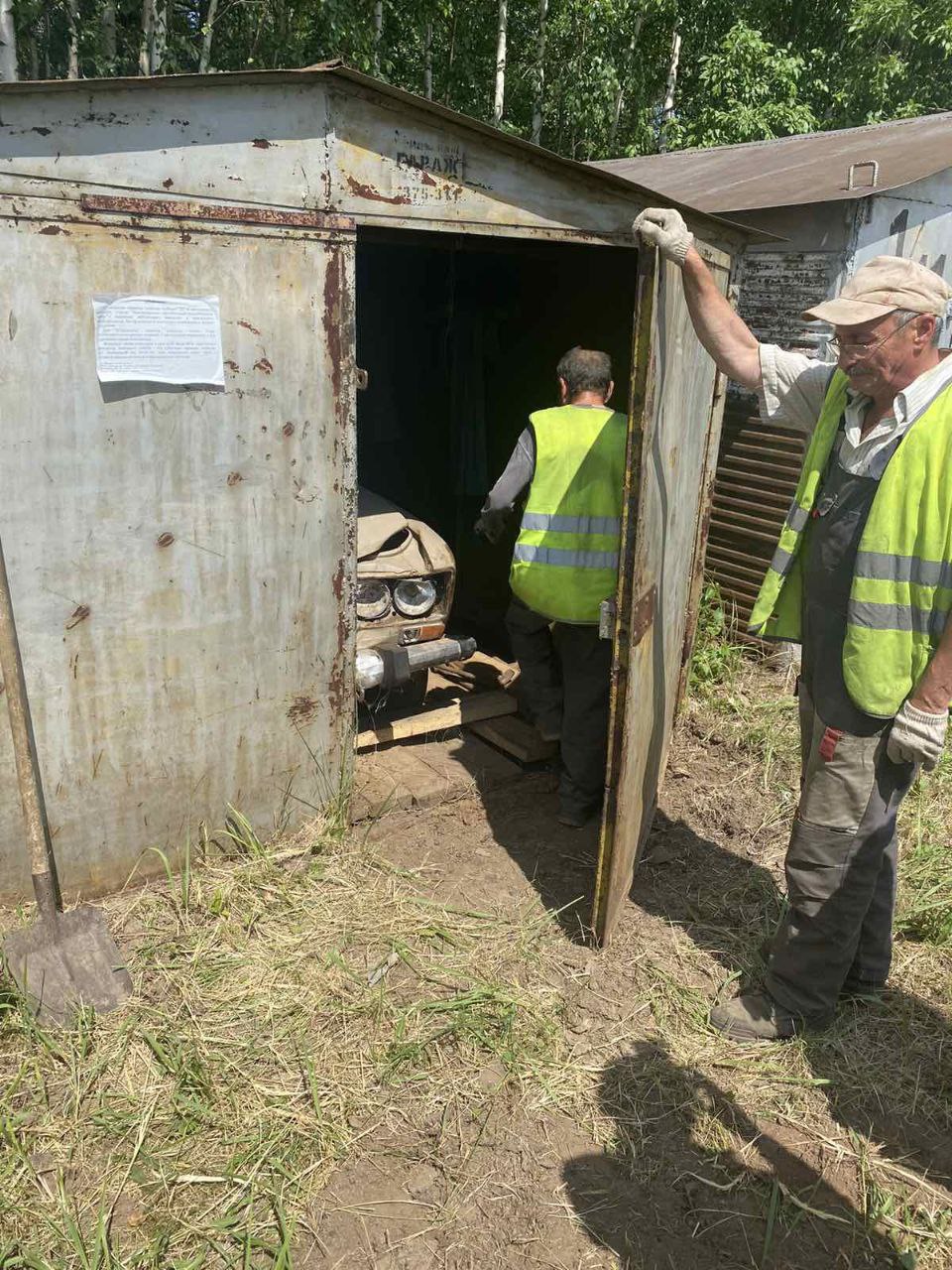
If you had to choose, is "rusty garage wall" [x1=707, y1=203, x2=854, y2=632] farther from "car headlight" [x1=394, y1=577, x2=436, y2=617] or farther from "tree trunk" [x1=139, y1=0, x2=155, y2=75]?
"tree trunk" [x1=139, y1=0, x2=155, y2=75]

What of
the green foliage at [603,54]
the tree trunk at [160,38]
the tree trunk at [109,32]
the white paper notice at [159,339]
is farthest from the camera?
the green foliage at [603,54]

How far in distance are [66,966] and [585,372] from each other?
3.10 metres

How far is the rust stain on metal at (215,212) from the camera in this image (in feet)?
9.19

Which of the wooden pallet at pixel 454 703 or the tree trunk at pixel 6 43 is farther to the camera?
the tree trunk at pixel 6 43

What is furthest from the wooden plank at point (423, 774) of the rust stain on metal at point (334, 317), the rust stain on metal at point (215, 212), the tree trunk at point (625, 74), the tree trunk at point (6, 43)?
the tree trunk at point (625, 74)

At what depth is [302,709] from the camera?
3.72 meters

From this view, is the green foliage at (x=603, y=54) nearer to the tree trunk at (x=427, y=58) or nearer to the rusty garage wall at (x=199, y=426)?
the tree trunk at (x=427, y=58)

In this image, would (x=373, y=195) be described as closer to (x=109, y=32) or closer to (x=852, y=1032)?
(x=852, y=1032)

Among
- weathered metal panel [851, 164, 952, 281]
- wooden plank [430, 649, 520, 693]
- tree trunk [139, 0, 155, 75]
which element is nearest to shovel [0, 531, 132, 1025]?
wooden plank [430, 649, 520, 693]

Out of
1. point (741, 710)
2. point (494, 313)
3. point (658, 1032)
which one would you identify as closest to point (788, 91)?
point (494, 313)

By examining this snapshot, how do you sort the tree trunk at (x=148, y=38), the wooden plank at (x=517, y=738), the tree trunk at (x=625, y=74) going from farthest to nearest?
the tree trunk at (x=625, y=74) → the tree trunk at (x=148, y=38) → the wooden plank at (x=517, y=738)

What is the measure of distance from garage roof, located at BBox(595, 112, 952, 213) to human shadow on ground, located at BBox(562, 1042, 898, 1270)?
4.02 metres

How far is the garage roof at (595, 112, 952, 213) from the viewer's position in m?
5.11

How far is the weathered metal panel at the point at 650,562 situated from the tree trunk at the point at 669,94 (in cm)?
1357
